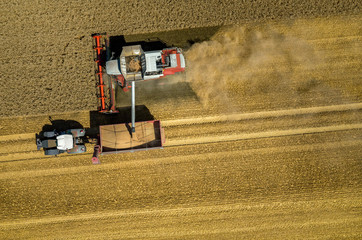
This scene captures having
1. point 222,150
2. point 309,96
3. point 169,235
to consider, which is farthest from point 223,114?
point 169,235

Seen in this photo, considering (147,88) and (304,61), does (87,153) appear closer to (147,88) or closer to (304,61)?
(147,88)

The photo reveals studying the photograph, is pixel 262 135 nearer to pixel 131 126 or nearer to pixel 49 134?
pixel 131 126

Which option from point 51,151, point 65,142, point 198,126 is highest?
point 198,126

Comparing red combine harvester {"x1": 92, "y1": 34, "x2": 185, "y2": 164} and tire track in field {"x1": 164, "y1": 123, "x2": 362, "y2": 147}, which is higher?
red combine harvester {"x1": 92, "y1": 34, "x2": 185, "y2": 164}

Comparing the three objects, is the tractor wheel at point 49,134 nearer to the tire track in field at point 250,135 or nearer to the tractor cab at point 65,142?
the tractor cab at point 65,142

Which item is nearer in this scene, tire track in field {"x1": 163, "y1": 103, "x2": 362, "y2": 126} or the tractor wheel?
the tractor wheel

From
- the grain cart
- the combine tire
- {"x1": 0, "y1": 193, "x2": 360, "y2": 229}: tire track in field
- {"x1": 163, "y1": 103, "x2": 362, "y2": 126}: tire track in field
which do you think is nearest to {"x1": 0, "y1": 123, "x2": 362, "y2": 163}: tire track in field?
{"x1": 163, "y1": 103, "x2": 362, "y2": 126}: tire track in field

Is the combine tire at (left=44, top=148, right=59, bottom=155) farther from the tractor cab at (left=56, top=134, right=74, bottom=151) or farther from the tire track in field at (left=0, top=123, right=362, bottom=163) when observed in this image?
the tire track in field at (left=0, top=123, right=362, bottom=163)

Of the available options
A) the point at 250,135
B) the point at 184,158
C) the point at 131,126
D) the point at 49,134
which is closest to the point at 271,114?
the point at 250,135
